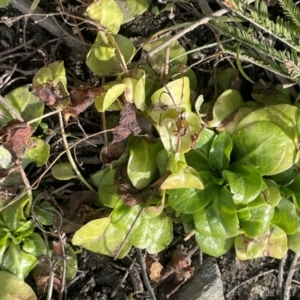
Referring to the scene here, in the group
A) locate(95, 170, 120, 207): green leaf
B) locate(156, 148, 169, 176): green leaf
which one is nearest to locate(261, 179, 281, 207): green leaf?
locate(156, 148, 169, 176): green leaf

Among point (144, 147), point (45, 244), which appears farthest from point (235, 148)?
point (45, 244)

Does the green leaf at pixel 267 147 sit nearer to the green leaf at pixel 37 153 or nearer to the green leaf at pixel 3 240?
the green leaf at pixel 37 153

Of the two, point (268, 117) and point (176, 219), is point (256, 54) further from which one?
point (176, 219)

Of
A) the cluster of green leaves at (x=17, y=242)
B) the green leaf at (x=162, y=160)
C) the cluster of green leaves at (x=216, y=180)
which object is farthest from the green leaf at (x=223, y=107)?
the cluster of green leaves at (x=17, y=242)

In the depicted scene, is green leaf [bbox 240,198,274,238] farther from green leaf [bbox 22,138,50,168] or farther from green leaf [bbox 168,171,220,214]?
green leaf [bbox 22,138,50,168]

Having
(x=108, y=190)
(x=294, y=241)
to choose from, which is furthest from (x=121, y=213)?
(x=294, y=241)

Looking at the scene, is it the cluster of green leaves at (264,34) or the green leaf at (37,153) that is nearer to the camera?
the cluster of green leaves at (264,34)
